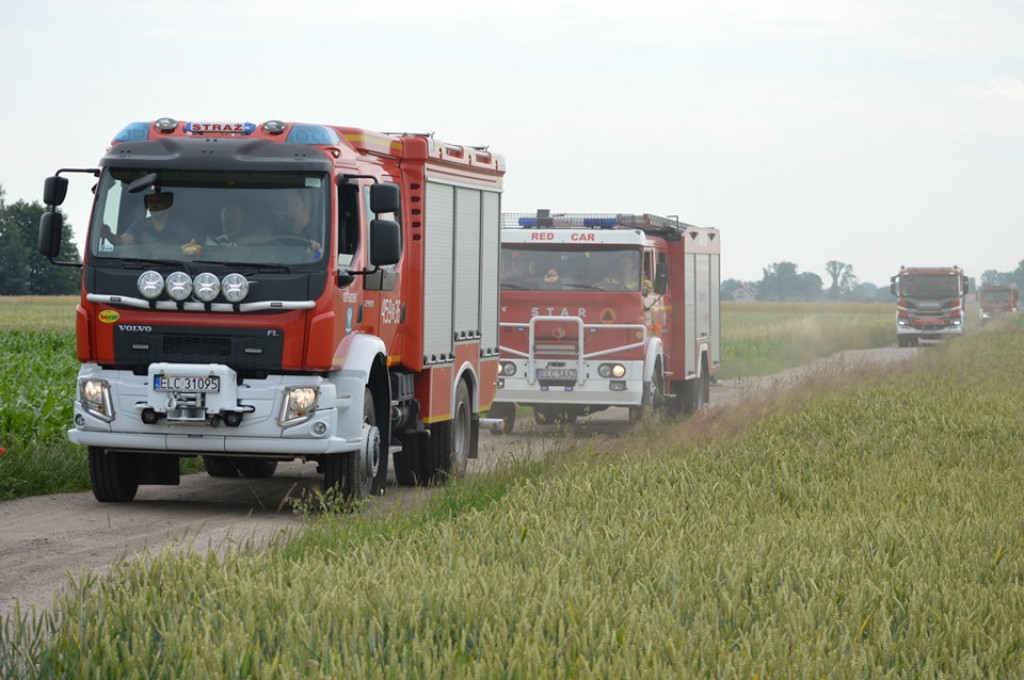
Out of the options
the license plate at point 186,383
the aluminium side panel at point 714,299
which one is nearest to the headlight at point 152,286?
the license plate at point 186,383

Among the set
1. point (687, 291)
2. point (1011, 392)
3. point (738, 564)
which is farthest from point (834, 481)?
point (687, 291)

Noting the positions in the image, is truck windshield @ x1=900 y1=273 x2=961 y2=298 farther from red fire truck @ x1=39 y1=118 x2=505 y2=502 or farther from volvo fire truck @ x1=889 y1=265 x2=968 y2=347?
red fire truck @ x1=39 y1=118 x2=505 y2=502

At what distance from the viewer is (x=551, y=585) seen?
695 centimetres

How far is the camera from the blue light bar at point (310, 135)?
12812mm

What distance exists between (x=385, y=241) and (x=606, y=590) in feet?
19.7

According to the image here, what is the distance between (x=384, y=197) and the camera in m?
12.7

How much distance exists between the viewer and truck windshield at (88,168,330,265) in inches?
492

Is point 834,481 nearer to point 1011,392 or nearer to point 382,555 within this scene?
point 382,555

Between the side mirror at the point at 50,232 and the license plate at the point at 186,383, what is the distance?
1477 millimetres

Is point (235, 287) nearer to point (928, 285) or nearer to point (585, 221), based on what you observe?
point (585, 221)

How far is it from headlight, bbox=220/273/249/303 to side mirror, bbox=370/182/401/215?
1.24m

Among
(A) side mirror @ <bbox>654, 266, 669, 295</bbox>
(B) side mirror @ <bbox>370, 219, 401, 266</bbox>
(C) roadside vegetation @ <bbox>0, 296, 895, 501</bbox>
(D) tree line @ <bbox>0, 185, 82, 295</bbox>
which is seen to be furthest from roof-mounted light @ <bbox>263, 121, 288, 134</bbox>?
(D) tree line @ <bbox>0, 185, 82, 295</bbox>

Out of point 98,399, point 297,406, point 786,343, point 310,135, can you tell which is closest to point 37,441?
point 98,399

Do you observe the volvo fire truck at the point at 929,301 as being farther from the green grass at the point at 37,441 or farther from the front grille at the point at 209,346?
the front grille at the point at 209,346
